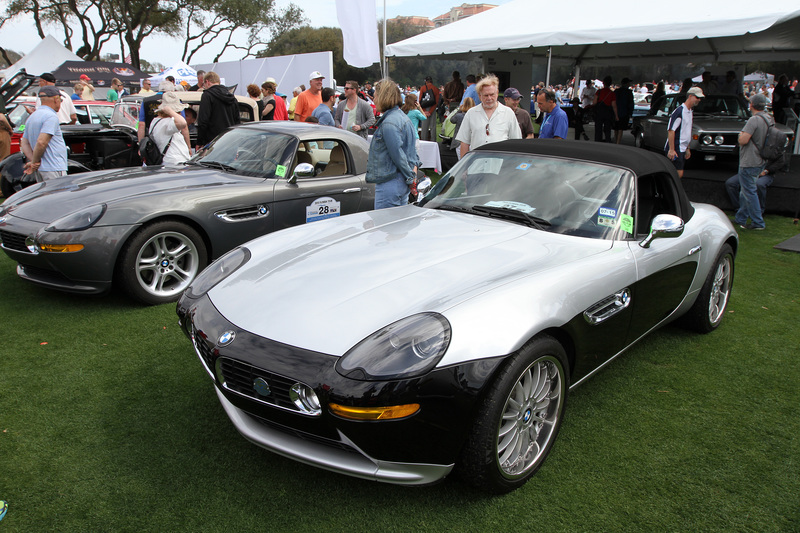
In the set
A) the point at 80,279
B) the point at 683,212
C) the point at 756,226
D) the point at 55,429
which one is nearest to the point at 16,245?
the point at 80,279

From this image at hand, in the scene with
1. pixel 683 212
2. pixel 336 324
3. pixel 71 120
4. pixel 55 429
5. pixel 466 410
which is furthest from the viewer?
pixel 71 120

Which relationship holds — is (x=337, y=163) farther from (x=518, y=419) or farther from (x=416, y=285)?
(x=518, y=419)

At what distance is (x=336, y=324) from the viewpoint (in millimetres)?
2277

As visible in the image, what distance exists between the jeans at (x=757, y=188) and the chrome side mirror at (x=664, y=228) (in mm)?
5863

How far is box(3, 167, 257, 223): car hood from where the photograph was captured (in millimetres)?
4324

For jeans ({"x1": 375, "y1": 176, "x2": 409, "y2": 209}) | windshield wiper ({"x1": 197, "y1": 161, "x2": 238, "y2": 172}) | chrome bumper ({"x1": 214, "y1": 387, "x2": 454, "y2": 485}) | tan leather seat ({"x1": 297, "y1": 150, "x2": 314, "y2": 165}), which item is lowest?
chrome bumper ({"x1": 214, "y1": 387, "x2": 454, "y2": 485})

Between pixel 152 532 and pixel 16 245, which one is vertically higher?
pixel 16 245

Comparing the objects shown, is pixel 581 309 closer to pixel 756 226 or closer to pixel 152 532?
pixel 152 532

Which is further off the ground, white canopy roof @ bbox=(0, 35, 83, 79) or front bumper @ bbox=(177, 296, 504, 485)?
white canopy roof @ bbox=(0, 35, 83, 79)

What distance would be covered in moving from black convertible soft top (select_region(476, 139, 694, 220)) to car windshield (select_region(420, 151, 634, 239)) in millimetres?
56

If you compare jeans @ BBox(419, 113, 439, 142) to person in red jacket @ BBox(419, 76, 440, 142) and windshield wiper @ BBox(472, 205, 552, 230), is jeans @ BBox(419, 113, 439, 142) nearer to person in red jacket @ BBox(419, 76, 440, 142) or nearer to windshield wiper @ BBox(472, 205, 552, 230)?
person in red jacket @ BBox(419, 76, 440, 142)

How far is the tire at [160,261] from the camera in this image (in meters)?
4.30

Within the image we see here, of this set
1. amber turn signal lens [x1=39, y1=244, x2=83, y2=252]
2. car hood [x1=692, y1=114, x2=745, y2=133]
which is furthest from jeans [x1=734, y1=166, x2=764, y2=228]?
amber turn signal lens [x1=39, y1=244, x2=83, y2=252]

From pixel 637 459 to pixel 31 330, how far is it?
406 cm
